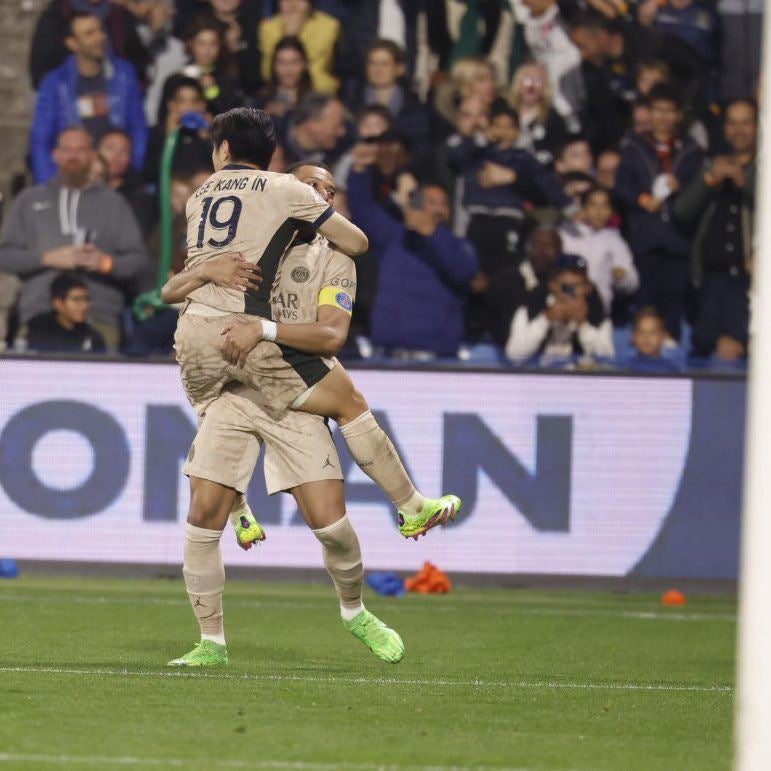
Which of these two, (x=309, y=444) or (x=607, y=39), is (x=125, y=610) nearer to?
(x=309, y=444)

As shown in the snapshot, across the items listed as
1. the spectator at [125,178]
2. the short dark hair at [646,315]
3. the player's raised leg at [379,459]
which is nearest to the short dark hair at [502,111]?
the short dark hair at [646,315]

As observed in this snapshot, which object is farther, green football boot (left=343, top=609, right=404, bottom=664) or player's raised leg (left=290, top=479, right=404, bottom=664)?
green football boot (left=343, top=609, right=404, bottom=664)

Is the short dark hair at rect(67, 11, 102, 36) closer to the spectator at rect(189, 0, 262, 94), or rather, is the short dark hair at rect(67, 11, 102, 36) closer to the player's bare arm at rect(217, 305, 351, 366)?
the spectator at rect(189, 0, 262, 94)

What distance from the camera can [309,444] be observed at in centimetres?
734

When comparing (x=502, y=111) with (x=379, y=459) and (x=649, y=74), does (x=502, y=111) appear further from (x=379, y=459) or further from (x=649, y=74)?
(x=379, y=459)

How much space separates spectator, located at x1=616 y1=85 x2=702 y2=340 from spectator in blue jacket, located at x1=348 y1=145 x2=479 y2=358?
1578mm

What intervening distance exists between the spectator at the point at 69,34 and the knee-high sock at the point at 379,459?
784 cm

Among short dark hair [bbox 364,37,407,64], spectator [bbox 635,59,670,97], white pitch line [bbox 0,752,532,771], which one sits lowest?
white pitch line [bbox 0,752,532,771]

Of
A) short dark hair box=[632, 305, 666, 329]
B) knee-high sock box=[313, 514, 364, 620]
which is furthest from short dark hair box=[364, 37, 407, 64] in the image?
knee-high sock box=[313, 514, 364, 620]

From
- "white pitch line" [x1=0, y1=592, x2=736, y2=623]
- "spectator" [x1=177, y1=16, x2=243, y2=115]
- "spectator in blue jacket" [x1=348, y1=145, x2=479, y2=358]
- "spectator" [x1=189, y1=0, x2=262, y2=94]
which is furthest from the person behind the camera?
"spectator" [x1=189, y1=0, x2=262, y2=94]

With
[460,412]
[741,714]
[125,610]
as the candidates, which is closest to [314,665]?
[125,610]

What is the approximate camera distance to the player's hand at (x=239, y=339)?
6.99 metres

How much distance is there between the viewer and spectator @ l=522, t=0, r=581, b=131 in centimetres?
1498

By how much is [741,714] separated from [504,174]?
10.6 metres
